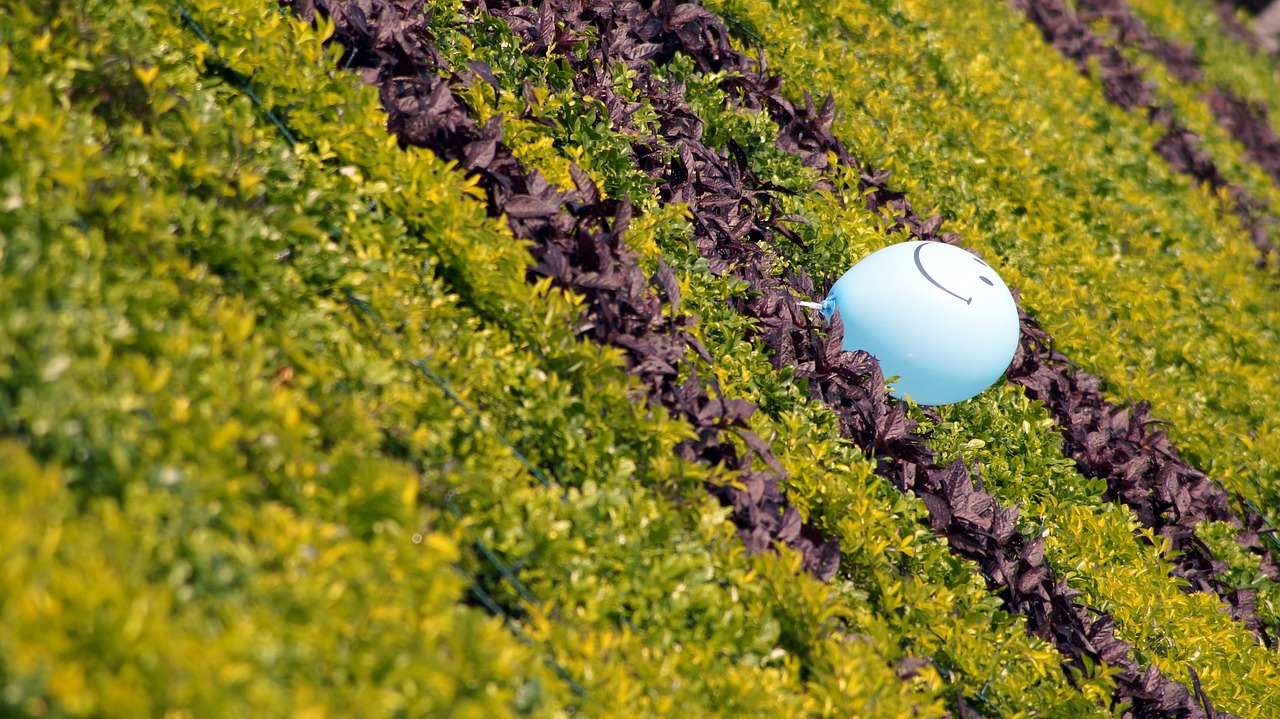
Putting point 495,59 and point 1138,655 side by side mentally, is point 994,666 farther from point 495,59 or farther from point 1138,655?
point 495,59

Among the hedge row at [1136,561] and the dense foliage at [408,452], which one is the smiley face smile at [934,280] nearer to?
the dense foliage at [408,452]

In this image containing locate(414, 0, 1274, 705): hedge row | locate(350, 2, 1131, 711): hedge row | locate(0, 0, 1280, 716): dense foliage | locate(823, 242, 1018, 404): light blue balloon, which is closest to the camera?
locate(0, 0, 1280, 716): dense foliage

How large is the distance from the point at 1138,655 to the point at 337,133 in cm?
391

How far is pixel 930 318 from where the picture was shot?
4.29 meters

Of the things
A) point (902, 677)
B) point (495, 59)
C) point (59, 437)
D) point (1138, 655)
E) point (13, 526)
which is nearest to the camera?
point (13, 526)

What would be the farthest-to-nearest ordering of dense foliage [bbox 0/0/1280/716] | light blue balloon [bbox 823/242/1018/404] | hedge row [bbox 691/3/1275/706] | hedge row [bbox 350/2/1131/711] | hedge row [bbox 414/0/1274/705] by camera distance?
hedge row [bbox 691/3/1275/706] < hedge row [bbox 414/0/1274/705] < light blue balloon [bbox 823/242/1018/404] < hedge row [bbox 350/2/1131/711] < dense foliage [bbox 0/0/1280/716]

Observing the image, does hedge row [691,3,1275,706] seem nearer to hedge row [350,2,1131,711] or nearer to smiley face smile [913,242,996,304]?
smiley face smile [913,242,996,304]

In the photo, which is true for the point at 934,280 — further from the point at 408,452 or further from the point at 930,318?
the point at 408,452

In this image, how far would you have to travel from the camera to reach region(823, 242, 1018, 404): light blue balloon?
4301mm

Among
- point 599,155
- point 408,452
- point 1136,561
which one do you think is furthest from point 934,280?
point 408,452

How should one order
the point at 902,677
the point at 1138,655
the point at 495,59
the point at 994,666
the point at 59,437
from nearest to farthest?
the point at 59,437
the point at 902,677
the point at 994,666
the point at 1138,655
the point at 495,59

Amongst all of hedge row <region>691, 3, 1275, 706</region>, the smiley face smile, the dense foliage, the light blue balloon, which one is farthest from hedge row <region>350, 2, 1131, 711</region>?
hedge row <region>691, 3, 1275, 706</region>

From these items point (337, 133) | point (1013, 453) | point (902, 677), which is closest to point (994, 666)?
point (902, 677)

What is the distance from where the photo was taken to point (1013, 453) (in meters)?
5.00
